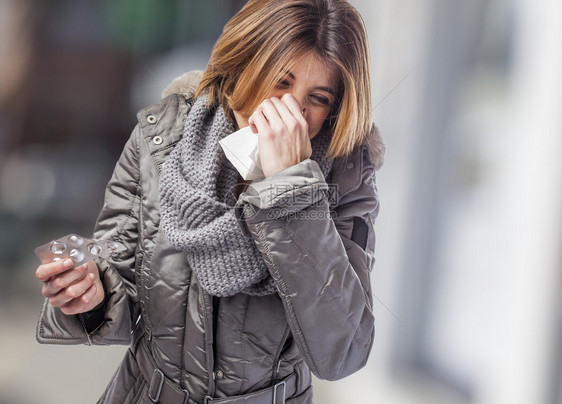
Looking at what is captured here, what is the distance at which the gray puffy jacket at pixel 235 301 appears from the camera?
532mm

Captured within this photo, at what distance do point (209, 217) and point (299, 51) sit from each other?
0.23 meters

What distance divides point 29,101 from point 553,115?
3.70ft

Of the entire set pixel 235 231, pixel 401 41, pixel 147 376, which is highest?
pixel 401 41

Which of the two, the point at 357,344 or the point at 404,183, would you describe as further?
the point at 404,183

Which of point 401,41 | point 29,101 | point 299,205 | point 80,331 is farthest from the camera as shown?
point 29,101

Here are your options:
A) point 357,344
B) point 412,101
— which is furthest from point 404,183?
point 357,344

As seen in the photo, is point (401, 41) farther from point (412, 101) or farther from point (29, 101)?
point (29, 101)

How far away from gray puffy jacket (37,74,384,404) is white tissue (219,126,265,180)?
57 mm

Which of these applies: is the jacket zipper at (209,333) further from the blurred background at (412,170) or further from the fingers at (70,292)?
the blurred background at (412,170)

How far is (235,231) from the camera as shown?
58cm

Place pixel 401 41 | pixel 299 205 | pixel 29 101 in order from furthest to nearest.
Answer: pixel 29 101
pixel 401 41
pixel 299 205

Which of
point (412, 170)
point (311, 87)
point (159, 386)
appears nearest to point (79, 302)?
point (159, 386)

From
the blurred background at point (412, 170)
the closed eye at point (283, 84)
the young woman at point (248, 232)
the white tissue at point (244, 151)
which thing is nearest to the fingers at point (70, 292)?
the young woman at point (248, 232)

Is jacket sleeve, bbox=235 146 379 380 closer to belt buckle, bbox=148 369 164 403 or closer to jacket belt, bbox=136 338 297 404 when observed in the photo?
jacket belt, bbox=136 338 297 404
